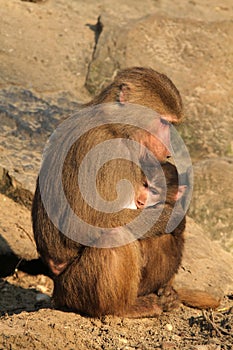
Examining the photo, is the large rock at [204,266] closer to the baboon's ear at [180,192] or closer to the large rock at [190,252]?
the large rock at [190,252]

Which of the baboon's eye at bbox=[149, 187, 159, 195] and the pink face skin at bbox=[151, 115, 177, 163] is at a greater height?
the pink face skin at bbox=[151, 115, 177, 163]

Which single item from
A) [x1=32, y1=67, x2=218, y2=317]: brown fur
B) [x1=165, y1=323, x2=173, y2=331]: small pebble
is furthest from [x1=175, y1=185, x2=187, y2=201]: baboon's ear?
[x1=165, y1=323, x2=173, y2=331]: small pebble

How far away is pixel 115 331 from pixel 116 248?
1.82 ft

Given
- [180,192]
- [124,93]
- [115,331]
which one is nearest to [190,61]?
[180,192]

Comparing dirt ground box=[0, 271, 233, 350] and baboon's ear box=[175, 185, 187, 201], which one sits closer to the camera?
dirt ground box=[0, 271, 233, 350]

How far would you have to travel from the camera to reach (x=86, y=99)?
28.6 feet

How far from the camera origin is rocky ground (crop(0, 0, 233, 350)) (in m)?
5.14

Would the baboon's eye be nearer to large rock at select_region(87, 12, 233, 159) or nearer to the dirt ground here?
the dirt ground

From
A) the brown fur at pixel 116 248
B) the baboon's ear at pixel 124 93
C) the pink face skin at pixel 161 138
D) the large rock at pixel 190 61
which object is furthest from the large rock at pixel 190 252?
the baboon's ear at pixel 124 93

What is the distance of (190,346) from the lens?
15.9 feet

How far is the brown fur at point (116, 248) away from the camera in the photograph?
526 cm

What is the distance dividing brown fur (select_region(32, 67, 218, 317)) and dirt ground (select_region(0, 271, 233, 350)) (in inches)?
5.1

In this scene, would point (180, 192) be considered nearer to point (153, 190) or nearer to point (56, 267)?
point (153, 190)

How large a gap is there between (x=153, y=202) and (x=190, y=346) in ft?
3.92
